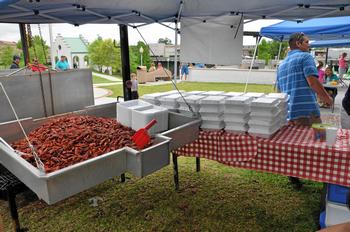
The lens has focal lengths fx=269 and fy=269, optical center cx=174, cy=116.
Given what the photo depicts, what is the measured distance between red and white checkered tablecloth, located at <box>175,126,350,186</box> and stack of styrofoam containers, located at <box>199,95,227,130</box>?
6cm

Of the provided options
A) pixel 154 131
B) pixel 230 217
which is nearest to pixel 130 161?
pixel 154 131

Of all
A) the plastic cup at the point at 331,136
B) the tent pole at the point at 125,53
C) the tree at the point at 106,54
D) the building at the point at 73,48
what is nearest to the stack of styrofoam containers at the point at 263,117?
the plastic cup at the point at 331,136

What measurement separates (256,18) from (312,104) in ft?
3.35

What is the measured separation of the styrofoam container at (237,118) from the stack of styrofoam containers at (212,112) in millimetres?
54

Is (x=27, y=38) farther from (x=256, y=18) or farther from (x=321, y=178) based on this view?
(x=321, y=178)

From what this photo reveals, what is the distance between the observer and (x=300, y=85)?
2479 mm

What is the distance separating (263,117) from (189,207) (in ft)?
4.05

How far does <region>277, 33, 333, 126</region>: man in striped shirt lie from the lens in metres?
2.42

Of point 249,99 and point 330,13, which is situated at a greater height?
point 330,13

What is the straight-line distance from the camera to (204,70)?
52.5 ft

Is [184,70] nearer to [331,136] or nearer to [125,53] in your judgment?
[125,53]

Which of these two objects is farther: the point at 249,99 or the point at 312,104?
the point at 312,104

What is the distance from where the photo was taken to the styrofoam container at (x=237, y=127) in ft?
6.63

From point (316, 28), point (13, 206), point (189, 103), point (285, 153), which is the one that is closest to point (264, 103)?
point (285, 153)
